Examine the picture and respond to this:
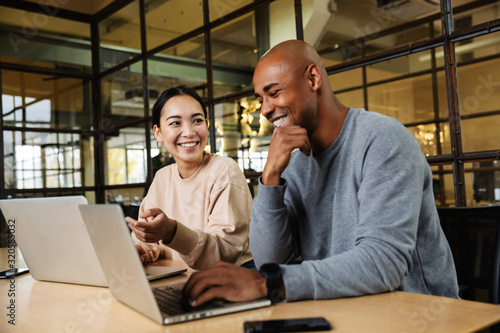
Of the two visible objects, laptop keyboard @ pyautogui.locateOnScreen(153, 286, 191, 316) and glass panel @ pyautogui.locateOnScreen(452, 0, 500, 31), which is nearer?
laptop keyboard @ pyautogui.locateOnScreen(153, 286, 191, 316)

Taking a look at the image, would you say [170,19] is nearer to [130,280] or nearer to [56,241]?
[56,241]

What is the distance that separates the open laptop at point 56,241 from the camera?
113 centimetres

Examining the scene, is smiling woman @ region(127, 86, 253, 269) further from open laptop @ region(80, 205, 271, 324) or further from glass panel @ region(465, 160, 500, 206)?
glass panel @ region(465, 160, 500, 206)

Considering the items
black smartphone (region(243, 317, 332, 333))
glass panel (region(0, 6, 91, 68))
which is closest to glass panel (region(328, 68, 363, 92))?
black smartphone (region(243, 317, 332, 333))

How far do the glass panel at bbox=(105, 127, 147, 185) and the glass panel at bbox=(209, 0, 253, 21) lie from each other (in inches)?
52.8

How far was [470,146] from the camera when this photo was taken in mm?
2020

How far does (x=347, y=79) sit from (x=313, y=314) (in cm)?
199

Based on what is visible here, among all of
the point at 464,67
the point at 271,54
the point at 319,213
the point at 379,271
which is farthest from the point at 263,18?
the point at 379,271

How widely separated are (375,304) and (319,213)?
0.42 m

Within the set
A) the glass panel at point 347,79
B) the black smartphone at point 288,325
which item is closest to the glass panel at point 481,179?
the glass panel at point 347,79

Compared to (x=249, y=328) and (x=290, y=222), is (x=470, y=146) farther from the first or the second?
(x=249, y=328)

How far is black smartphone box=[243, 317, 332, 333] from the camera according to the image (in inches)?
27.8

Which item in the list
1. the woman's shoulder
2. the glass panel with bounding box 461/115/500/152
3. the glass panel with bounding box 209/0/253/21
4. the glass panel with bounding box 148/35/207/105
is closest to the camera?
the woman's shoulder

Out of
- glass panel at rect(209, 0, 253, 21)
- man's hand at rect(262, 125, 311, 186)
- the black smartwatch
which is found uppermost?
glass panel at rect(209, 0, 253, 21)
